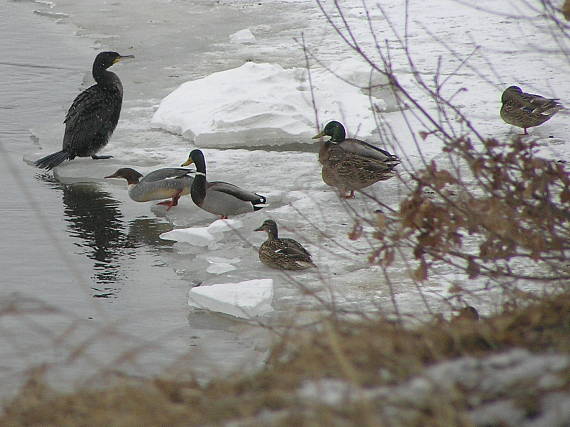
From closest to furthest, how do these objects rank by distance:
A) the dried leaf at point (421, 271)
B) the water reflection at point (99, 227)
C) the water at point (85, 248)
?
the dried leaf at point (421, 271)
the water at point (85, 248)
the water reflection at point (99, 227)

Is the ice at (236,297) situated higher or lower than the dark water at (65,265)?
higher

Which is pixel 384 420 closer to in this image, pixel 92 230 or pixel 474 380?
pixel 474 380

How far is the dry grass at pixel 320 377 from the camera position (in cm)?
265

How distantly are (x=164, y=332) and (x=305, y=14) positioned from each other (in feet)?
37.1

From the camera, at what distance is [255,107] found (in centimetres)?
1030

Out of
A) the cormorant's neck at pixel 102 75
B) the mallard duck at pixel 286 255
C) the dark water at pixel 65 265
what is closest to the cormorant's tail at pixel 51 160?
the dark water at pixel 65 265

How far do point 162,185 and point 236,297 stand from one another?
2577 millimetres

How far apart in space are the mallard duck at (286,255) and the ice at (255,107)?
304cm

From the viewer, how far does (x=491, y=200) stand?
3877 millimetres

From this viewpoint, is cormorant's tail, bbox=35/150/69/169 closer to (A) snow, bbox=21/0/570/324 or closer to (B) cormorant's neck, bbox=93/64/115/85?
(A) snow, bbox=21/0/570/324

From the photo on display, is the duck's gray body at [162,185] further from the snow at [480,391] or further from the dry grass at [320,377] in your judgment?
the snow at [480,391]

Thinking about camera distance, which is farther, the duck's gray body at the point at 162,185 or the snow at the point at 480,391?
the duck's gray body at the point at 162,185

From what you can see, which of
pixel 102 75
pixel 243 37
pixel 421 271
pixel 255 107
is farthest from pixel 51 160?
pixel 421 271

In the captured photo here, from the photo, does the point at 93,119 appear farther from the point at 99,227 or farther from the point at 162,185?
the point at 99,227
